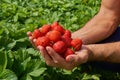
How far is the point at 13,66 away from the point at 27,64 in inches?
4.9

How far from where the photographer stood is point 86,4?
624 centimetres

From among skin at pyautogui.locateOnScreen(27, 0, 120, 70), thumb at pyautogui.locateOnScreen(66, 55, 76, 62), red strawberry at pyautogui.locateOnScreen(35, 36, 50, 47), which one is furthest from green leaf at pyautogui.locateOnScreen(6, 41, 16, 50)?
thumb at pyautogui.locateOnScreen(66, 55, 76, 62)

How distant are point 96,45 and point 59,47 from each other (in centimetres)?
55

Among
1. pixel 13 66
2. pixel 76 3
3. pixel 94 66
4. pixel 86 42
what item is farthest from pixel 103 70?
pixel 76 3

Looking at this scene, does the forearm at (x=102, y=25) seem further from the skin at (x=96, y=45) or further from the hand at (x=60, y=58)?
the hand at (x=60, y=58)

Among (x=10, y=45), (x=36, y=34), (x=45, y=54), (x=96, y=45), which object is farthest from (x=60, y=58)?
(x=10, y=45)

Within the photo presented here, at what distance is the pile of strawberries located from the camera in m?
3.14

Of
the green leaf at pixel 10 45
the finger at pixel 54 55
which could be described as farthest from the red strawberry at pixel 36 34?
the green leaf at pixel 10 45

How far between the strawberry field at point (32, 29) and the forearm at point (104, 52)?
28 cm

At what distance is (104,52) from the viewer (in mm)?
3557

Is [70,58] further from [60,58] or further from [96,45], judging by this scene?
[96,45]

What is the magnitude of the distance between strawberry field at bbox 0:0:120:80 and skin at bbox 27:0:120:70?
0.75 ft

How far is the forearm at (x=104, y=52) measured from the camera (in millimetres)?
3518

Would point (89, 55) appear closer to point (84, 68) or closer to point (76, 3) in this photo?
point (84, 68)
